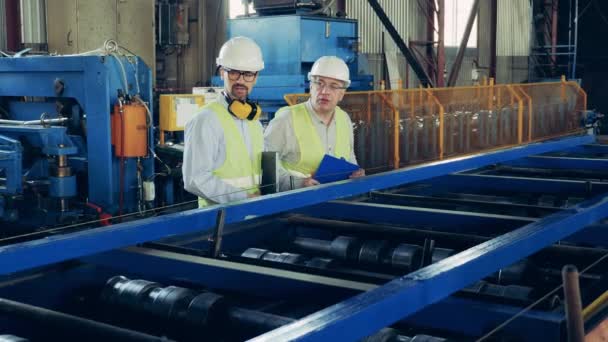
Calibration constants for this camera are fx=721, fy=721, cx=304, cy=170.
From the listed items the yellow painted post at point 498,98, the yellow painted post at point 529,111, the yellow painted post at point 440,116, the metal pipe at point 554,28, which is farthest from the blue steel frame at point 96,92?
the metal pipe at point 554,28

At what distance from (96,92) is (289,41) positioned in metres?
4.62

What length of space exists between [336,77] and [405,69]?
13190mm

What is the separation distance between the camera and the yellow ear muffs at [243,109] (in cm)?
399

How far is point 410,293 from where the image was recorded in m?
1.93

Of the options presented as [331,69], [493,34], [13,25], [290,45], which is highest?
[493,34]

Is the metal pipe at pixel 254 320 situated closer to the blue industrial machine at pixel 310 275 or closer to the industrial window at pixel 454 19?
the blue industrial machine at pixel 310 275

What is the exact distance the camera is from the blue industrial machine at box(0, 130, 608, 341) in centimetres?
204

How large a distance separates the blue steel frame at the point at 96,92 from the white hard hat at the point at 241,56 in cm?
252

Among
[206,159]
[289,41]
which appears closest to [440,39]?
[289,41]

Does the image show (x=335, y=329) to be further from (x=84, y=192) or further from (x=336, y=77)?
(x=84, y=192)

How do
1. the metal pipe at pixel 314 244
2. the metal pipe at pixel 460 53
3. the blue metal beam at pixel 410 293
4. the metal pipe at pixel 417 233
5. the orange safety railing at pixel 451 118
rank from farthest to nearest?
1. the metal pipe at pixel 460 53
2. the orange safety railing at pixel 451 118
3. the metal pipe at pixel 314 244
4. the metal pipe at pixel 417 233
5. the blue metal beam at pixel 410 293

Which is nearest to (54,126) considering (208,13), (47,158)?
(47,158)

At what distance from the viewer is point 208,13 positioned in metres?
13.2

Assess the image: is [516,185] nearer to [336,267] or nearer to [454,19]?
[336,267]
